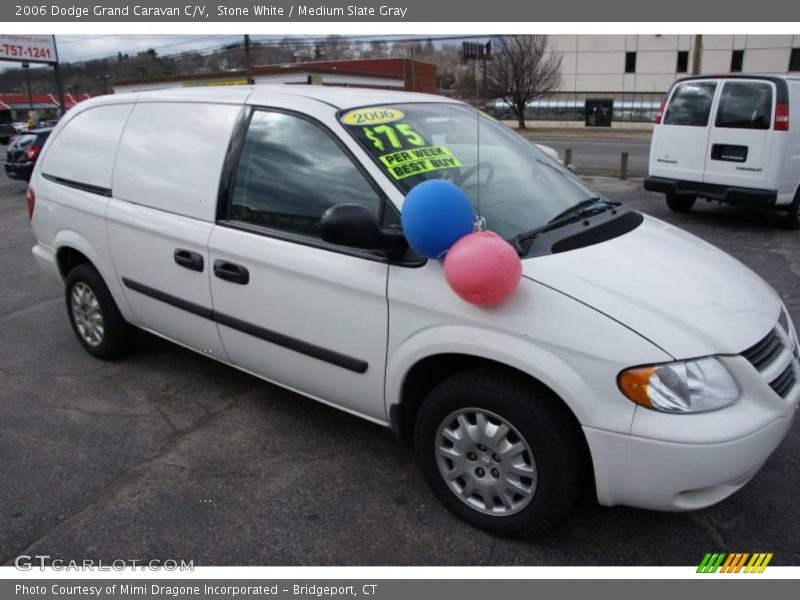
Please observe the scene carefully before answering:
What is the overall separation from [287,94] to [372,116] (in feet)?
1.61

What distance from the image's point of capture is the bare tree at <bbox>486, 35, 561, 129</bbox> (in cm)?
4456

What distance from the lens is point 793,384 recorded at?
2492 mm

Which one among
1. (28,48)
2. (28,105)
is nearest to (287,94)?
(28,48)

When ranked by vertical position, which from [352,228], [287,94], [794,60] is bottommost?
[352,228]

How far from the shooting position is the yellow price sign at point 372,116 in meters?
2.93

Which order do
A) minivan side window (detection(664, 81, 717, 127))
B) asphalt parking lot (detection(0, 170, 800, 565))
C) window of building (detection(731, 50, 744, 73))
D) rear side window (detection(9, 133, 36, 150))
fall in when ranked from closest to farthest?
asphalt parking lot (detection(0, 170, 800, 565)) < minivan side window (detection(664, 81, 717, 127)) < rear side window (detection(9, 133, 36, 150)) < window of building (detection(731, 50, 744, 73))

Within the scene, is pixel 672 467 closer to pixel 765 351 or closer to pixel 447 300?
pixel 765 351

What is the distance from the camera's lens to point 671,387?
2162 mm

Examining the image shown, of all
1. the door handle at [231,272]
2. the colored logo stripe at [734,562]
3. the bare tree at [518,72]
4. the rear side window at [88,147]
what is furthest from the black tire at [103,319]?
the bare tree at [518,72]

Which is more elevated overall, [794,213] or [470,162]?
[470,162]

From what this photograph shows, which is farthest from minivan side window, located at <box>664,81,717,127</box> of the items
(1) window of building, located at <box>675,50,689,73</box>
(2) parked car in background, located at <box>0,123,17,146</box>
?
(1) window of building, located at <box>675,50,689,73</box>

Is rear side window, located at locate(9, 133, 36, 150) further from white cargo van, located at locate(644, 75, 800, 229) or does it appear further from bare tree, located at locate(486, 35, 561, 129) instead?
bare tree, located at locate(486, 35, 561, 129)

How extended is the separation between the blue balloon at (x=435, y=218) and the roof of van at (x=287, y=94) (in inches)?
36.3

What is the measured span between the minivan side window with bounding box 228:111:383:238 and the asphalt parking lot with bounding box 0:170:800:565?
117cm
